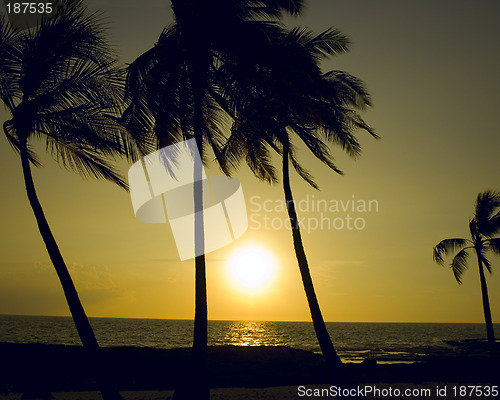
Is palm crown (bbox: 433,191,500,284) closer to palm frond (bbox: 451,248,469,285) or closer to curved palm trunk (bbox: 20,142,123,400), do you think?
palm frond (bbox: 451,248,469,285)

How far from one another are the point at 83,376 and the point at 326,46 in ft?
56.4

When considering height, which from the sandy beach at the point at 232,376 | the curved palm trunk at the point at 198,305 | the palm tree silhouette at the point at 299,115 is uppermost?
the palm tree silhouette at the point at 299,115

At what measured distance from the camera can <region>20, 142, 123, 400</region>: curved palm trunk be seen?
1188 cm

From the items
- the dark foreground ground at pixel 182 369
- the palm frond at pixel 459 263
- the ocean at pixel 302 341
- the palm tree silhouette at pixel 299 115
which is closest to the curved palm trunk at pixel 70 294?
the palm tree silhouette at pixel 299 115

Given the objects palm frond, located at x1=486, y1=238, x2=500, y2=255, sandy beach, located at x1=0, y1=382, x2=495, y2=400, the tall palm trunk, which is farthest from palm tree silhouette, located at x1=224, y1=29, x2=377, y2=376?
palm frond, located at x1=486, y1=238, x2=500, y2=255

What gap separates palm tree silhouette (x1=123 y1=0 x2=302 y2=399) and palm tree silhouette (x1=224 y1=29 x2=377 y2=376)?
1040mm

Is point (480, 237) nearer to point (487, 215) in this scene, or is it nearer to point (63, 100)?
point (487, 215)

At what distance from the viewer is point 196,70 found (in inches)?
599

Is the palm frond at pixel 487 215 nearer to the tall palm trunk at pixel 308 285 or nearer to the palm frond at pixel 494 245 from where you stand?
the palm frond at pixel 494 245

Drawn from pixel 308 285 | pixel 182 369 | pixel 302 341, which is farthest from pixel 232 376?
pixel 302 341

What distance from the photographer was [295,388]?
68.9ft

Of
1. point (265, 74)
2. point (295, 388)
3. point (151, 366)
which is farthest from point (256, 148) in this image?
point (151, 366)

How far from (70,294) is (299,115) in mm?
9139

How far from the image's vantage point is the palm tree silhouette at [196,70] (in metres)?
14.6
